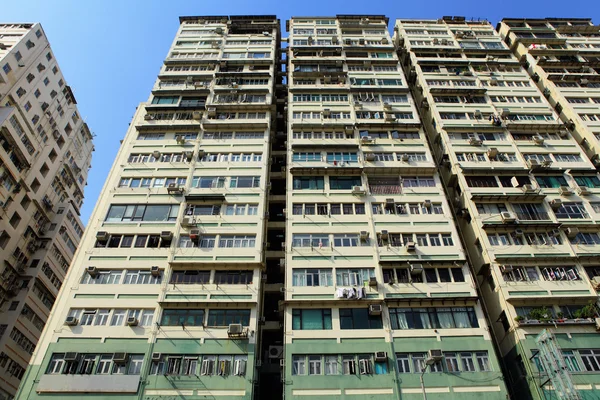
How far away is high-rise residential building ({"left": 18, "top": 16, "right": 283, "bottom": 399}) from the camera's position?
21812mm

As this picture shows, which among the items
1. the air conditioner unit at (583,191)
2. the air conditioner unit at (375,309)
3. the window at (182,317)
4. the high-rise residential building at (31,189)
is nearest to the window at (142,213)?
the window at (182,317)

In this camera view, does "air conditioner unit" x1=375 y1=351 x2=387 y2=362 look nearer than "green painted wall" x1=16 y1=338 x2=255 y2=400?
No

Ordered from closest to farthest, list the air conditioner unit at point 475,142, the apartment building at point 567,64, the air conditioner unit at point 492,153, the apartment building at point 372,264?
the apartment building at point 372,264 → the air conditioner unit at point 492,153 → the air conditioner unit at point 475,142 → the apartment building at point 567,64

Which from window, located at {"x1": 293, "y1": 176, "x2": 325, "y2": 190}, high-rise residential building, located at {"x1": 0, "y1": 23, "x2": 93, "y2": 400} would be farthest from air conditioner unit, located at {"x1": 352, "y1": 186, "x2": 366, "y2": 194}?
high-rise residential building, located at {"x1": 0, "y1": 23, "x2": 93, "y2": 400}

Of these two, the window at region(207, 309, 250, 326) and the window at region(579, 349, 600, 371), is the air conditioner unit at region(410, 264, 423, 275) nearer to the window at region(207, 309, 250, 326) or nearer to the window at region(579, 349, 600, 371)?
the window at region(579, 349, 600, 371)

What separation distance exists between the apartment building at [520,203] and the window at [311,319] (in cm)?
967

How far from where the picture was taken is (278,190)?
34.6m

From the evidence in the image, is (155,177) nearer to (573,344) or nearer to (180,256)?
(180,256)

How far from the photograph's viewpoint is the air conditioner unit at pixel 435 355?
21.9m

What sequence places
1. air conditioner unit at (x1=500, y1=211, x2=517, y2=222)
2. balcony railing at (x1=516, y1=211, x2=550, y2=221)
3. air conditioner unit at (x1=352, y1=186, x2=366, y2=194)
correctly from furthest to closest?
air conditioner unit at (x1=352, y1=186, x2=366, y2=194) < balcony railing at (x1=516, y1=211, x2=550, y2=221) < air conditioner unit at (x1=500, y1=211, x2=517, y2=222)

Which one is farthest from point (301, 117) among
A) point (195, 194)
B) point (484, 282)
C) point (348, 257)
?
point (484, 282)

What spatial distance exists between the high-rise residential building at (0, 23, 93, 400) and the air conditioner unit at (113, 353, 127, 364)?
53.1 feet

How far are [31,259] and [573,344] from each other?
4109cm

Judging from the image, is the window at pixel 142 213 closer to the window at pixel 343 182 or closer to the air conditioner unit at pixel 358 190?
the window at pixel 343 182
